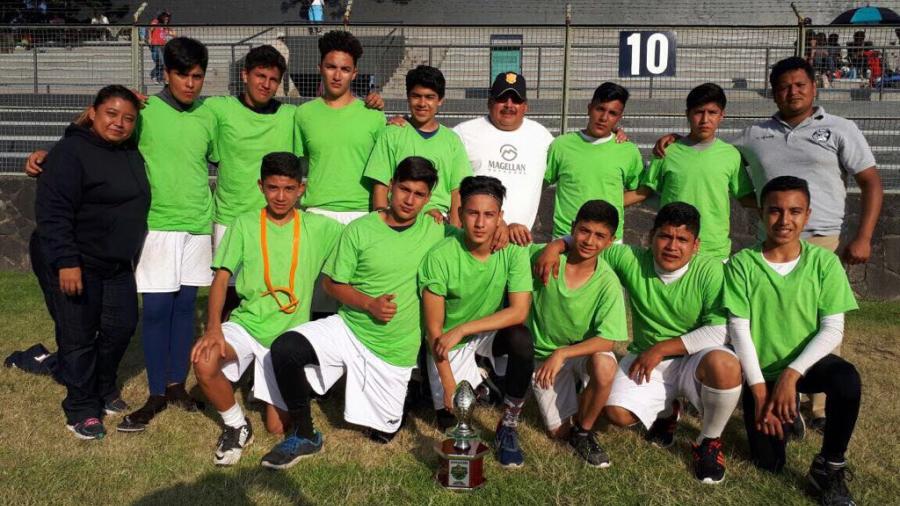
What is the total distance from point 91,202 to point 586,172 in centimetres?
280

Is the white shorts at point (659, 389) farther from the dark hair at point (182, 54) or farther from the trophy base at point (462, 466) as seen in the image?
the dark hair at point (182, 54)

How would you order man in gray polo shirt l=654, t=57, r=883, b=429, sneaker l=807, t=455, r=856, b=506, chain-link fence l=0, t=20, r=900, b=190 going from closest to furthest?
sneaker l=807, t=455, r=856, b=506
man in gray polo shirt l=654, t=57, r=883, b=429
chain-link fence l=0, t=20, r=900, b=190

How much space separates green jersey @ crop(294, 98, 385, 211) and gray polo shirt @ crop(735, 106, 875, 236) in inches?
92.2

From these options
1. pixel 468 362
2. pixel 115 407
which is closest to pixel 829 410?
pixel 468 362

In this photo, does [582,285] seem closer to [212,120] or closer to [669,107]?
[212,120]

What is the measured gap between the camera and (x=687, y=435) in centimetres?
462

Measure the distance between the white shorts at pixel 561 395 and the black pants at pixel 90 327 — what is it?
230cm

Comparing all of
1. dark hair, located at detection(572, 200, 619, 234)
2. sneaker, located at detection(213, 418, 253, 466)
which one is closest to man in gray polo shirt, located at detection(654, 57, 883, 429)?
dark hair, located at detection(572, 200, 619, 234)

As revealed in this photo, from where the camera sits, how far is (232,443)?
4215mm

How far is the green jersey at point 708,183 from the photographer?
191 inches

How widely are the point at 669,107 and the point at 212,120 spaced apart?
19.1 ft

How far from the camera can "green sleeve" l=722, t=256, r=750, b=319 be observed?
4.10 meters

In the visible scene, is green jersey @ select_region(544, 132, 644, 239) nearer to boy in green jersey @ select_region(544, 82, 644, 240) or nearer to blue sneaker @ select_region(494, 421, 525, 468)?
boy in green jersey @ select_region(544, 82, 644, 240)

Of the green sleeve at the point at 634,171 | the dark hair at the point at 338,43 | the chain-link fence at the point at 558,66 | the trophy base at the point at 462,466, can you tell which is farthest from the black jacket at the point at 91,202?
the chain-link fence at the point at 558,66
